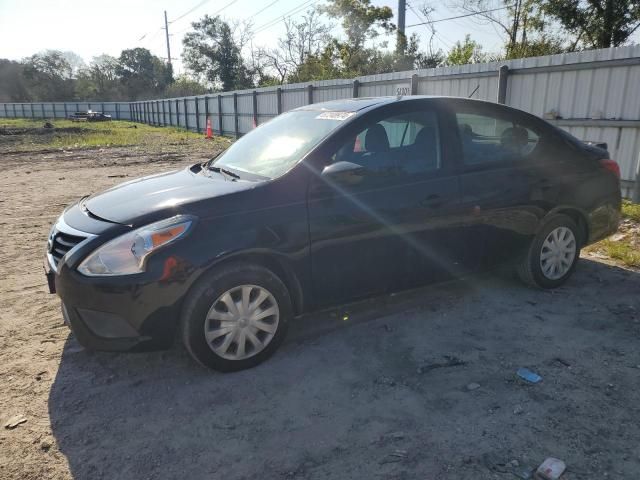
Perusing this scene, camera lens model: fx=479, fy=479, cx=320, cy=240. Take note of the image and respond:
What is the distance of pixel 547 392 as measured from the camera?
9.28 feet

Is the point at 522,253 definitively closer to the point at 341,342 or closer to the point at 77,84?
the point at 341,342

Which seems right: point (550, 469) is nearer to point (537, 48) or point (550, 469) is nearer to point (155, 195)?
point (155, 195)

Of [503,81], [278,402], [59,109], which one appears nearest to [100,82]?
[59,109]

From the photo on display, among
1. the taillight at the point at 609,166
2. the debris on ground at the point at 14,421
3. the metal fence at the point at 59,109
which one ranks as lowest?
the debris on ground at the point at 14,421

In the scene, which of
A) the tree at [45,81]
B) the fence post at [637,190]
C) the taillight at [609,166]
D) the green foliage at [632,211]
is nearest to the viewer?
the taillight at [609,166]

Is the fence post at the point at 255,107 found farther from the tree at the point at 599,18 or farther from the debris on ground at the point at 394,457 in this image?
the debris on ground at the point at 394,457

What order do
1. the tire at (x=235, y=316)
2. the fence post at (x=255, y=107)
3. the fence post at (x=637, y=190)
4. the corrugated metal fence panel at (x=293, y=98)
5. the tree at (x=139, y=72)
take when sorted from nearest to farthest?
the tire at (x=235, y=316)
the fence post at (x=637, y=190)
the corrugated metal fence panel at (x=293, y=98)
the fence post at (x=255, y=107)
the tree at (x=139, y=72)

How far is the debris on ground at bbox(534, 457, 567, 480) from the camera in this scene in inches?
85.4

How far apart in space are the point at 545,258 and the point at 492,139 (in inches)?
47.0

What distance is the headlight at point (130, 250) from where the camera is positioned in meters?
2.73

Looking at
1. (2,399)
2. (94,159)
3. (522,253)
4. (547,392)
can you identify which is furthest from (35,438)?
(94,159)

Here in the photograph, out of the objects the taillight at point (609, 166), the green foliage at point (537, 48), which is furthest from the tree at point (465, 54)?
the taillight at point (609, 166)

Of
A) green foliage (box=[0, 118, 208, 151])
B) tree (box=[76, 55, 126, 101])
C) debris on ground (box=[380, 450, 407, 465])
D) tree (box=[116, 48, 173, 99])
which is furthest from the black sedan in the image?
tree (box=[76, 55, 126, 101])

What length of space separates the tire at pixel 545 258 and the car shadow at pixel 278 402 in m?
0.44
